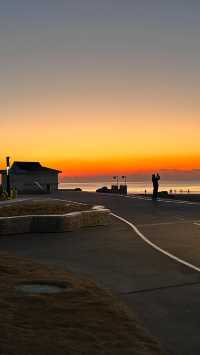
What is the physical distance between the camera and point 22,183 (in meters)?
57.8

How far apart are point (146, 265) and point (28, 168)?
5247 cm

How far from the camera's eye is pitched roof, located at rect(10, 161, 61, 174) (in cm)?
5977

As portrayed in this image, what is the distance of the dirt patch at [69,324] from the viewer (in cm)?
505

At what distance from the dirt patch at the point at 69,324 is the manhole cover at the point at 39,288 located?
0.13 metres

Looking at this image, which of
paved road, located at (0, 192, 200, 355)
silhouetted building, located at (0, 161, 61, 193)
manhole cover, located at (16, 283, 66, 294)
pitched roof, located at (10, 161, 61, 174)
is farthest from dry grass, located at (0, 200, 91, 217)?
pitched roof, located at (10, 161, 61, 174)

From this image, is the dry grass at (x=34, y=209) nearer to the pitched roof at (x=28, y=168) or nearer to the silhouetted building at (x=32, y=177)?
the silhouetted building at (x=32, y=177)

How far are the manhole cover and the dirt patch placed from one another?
0.13 meters

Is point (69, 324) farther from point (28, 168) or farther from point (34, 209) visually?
point (28, 168)

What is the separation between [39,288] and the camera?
7.95m

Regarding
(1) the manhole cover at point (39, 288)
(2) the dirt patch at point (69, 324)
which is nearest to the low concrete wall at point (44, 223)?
(2) the dirt patch at point (69, 324)

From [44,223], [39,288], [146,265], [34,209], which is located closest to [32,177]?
[34,209]

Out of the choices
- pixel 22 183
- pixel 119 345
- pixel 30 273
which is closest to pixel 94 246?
pixel 30 273

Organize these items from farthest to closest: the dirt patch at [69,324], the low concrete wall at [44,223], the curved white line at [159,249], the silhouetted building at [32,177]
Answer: the silhouetted building at [32,177] → the low concrete wall at [44,223] → the curved white line at [159,249] → the dirt patch at [69,324]

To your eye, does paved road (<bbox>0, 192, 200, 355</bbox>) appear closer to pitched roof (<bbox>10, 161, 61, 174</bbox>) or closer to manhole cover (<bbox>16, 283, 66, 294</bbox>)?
manhole cover (<bbox>16, 283, 66, 294</bbox>)
